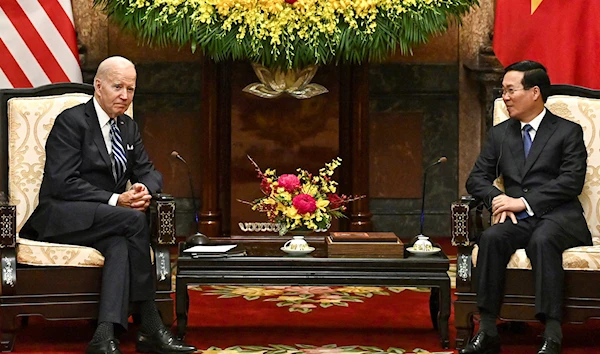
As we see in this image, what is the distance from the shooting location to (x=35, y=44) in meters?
6.80

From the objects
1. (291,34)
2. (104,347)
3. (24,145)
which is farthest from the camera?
(291,34)

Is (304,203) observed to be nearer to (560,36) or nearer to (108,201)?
(108,201)

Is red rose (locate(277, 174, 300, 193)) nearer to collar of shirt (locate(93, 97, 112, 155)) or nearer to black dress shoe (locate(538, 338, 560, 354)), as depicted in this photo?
collar of shirt (locate(93, 97, 112, 155))

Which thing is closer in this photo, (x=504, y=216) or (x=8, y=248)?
(x=8, y=248)

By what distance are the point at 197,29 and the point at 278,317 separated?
1807mm

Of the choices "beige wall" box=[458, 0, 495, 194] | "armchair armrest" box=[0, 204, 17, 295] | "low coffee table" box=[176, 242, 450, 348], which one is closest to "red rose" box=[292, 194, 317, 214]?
"low coffee table" box=[176, 242, 450, 348]

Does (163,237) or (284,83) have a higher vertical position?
(284,83)

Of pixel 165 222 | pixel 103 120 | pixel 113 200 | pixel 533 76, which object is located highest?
pixel 533 76

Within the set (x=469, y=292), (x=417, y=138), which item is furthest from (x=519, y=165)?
(x=417, y=138)

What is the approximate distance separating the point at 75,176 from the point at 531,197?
206cm

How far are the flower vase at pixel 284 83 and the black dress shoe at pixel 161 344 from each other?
7.63 feet

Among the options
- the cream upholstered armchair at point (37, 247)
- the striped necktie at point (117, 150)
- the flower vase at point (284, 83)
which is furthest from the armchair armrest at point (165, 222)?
the flower vase at point (284, 83)

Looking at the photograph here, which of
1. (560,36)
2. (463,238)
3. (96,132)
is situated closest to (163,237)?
(96,132)

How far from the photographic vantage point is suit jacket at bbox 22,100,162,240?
4805 millimetres
